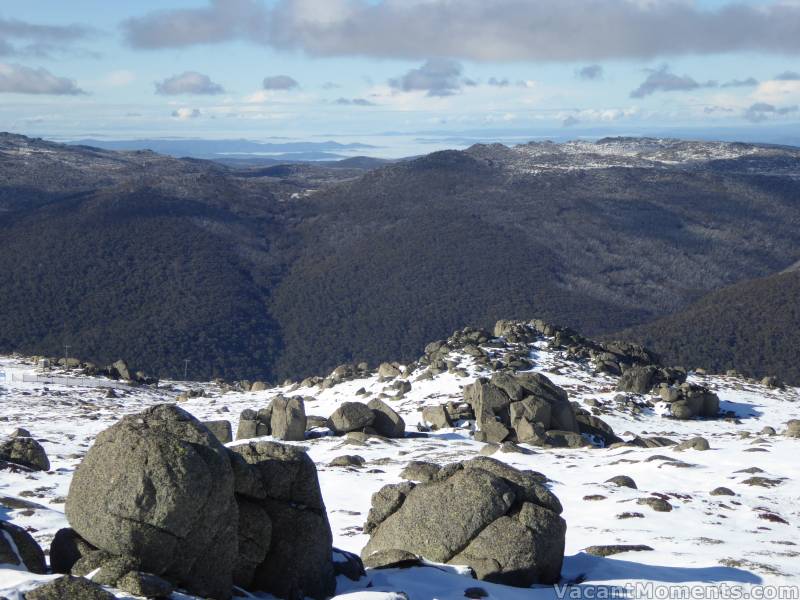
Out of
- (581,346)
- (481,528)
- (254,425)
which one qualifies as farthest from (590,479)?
(581,346)

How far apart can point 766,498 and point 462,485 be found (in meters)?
13.7

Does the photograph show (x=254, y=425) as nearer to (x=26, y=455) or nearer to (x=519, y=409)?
(x=519, y=409)

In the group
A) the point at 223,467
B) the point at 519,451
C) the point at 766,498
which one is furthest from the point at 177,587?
the point at 519,451

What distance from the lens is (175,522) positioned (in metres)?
13.8

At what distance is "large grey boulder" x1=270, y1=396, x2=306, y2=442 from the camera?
139 ft

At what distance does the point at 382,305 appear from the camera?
180500mm

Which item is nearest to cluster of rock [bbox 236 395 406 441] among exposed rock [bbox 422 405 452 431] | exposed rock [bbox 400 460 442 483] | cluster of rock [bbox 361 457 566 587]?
exposed rock [bbox 422 405 452 431]

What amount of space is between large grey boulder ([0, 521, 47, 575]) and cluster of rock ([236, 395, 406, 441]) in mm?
28302

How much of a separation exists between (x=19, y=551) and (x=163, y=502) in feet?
7.80

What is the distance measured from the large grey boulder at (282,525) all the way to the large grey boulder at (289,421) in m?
26.3

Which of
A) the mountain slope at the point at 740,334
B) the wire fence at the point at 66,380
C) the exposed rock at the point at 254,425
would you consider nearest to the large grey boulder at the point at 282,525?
the exposed rock at the point at 254,425

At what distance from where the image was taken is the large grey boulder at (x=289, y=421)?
4250 centimetres

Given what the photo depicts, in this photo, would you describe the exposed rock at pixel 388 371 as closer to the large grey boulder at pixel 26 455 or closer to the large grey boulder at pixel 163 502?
the large grey boulder at pixel 26 455

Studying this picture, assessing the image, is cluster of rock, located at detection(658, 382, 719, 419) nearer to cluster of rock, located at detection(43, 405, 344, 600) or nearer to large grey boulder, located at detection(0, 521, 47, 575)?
cluster of rock, located at detection(43, 405, 344, 600)
